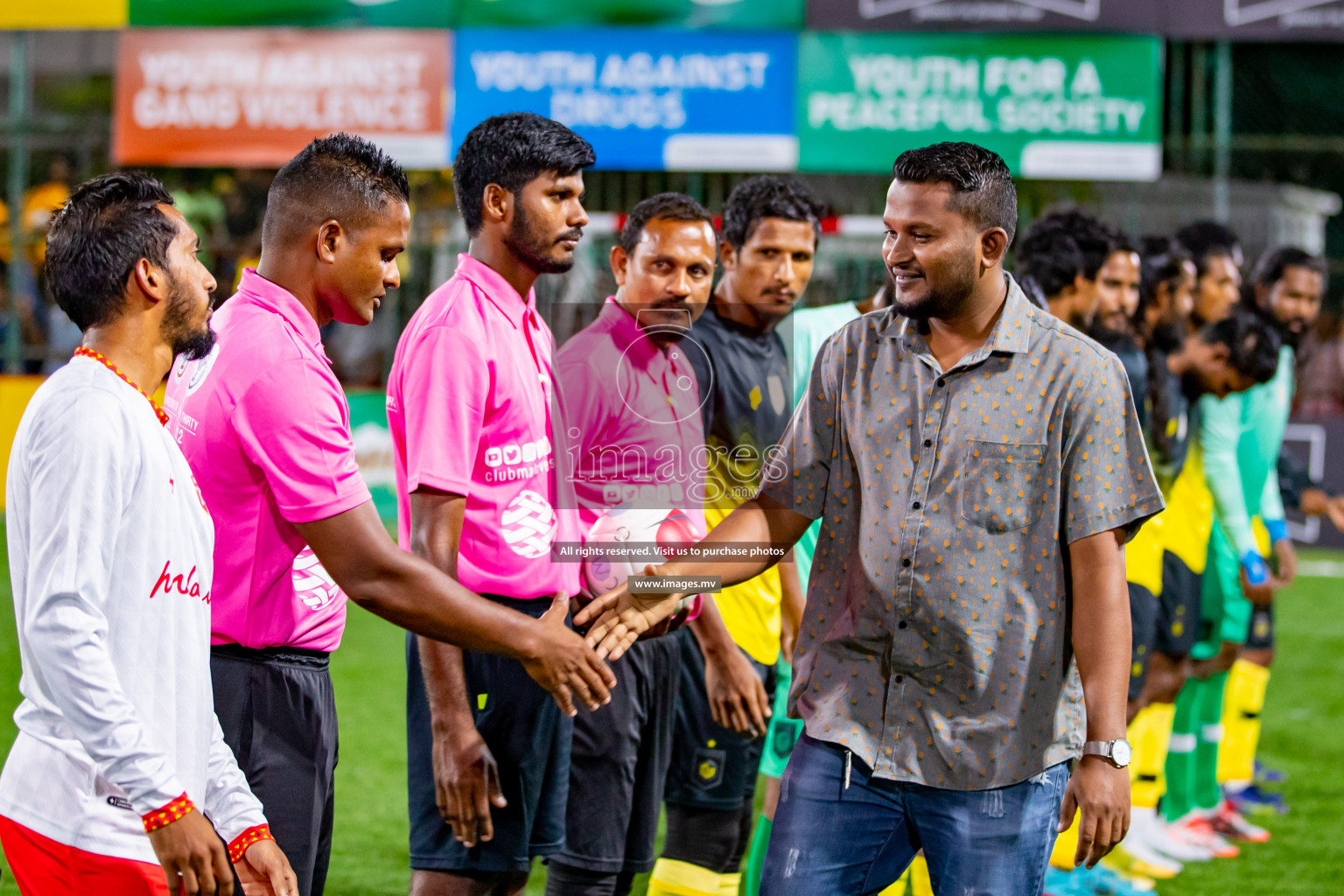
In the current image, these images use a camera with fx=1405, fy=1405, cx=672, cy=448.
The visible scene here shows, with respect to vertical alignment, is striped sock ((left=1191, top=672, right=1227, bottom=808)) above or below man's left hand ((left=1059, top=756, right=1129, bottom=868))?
below

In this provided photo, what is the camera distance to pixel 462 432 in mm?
3080

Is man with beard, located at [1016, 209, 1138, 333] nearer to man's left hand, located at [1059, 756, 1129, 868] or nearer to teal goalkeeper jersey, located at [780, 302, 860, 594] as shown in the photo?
teal goalkeeper jersey, located at [780, 302, 860, 594]

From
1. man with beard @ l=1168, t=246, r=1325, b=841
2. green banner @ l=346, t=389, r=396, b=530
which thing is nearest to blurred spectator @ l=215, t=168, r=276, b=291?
green banner @ l=346, t=389, r=396, b=530

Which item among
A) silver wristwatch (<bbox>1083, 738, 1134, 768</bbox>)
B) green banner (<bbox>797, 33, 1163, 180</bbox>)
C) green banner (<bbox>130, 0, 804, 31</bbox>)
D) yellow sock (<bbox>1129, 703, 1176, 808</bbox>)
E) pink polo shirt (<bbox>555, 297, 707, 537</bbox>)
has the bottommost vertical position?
yellow sock (<bbox>1129, 703, 1176, 808</bbox>)

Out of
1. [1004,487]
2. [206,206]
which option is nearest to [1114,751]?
[1004,487]

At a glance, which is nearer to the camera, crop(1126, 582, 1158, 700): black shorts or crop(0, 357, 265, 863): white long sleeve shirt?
crop(0, 357, 265, 863): white long sleeve shirt

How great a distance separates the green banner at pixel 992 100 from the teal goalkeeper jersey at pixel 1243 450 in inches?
254

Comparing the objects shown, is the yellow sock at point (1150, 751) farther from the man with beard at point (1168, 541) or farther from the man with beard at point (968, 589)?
the man with beard at point (968, 589)

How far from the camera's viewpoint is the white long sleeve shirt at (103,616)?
7.18 feet

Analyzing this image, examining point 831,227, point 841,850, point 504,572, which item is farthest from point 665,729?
point 831,227

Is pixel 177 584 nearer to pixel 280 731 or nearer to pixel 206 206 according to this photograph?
pixel 280 731

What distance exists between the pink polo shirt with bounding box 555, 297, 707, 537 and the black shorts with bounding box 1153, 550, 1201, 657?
2826mm

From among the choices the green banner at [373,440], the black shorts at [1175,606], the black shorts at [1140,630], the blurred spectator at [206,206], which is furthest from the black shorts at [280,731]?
the blurred spectator at [206,206]

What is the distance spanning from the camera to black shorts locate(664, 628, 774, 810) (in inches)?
169
